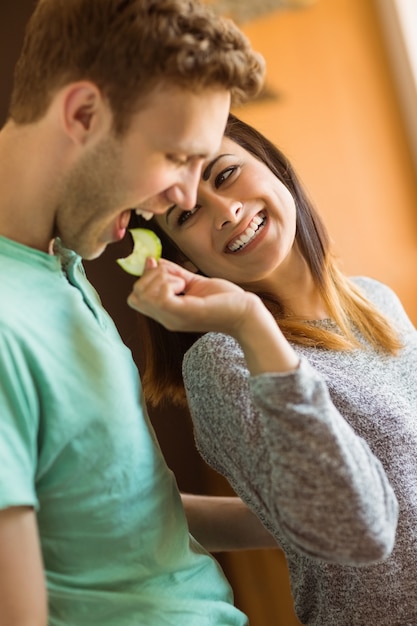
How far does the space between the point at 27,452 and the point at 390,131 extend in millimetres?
1153

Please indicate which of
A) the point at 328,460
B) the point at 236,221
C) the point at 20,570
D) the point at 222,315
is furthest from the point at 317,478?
the point at 236,221

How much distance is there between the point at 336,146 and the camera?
151cm

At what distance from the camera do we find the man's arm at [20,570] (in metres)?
0.70

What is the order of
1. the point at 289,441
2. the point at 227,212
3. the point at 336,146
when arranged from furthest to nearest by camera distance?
the point at 336,146 < the point at 227,212 < the point at 289,441

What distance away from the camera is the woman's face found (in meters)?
1.09

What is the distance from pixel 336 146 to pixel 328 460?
2.94ft

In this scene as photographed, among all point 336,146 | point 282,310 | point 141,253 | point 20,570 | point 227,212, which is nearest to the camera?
point 20,570

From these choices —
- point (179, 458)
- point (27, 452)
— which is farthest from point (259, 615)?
point (27, 452)

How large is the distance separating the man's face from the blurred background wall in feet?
2.25

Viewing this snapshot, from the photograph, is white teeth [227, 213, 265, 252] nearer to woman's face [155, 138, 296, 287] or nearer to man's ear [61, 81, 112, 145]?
woman's face [155, 138, 296, 287]

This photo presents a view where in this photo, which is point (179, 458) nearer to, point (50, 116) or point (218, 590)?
point (218, 590)

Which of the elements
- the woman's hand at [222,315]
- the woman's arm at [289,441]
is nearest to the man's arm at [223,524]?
the woman's arm at [289,441]

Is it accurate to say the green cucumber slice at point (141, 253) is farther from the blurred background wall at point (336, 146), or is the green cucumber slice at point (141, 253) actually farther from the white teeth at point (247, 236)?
the blurred background wall at point (336, 146)

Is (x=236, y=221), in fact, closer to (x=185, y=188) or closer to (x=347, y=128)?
(x=185, y=188)
